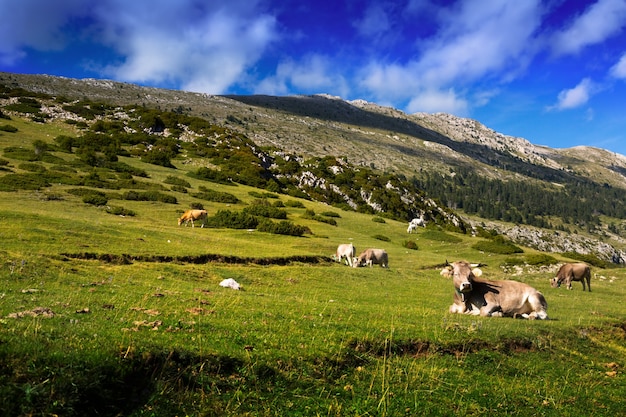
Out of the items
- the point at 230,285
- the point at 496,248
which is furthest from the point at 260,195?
the point at 230,285

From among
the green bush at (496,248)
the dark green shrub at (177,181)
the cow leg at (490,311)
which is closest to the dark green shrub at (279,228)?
the dark green shrub at (177,181)

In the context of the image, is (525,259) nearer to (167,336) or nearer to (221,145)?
(167,336)

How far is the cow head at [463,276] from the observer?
52.5 feet

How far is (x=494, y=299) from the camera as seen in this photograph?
16.7 meters

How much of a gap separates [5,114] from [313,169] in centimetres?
5539

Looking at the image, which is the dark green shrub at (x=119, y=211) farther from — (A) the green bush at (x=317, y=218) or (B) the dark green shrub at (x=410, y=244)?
(B) the dark green shrub at (x=410, y=244)

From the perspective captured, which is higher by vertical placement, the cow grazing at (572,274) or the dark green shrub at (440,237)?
the dark green shrub at (440,237)

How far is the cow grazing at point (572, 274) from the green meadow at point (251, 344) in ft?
21.3

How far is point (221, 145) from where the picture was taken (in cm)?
7962

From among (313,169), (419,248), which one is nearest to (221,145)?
(313,169)

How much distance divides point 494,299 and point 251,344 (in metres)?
11.7

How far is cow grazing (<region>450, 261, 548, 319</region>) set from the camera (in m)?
16.5

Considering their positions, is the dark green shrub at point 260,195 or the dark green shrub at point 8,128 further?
the dark green shrub at point 260,195

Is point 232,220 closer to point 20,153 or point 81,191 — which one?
point 81,191
